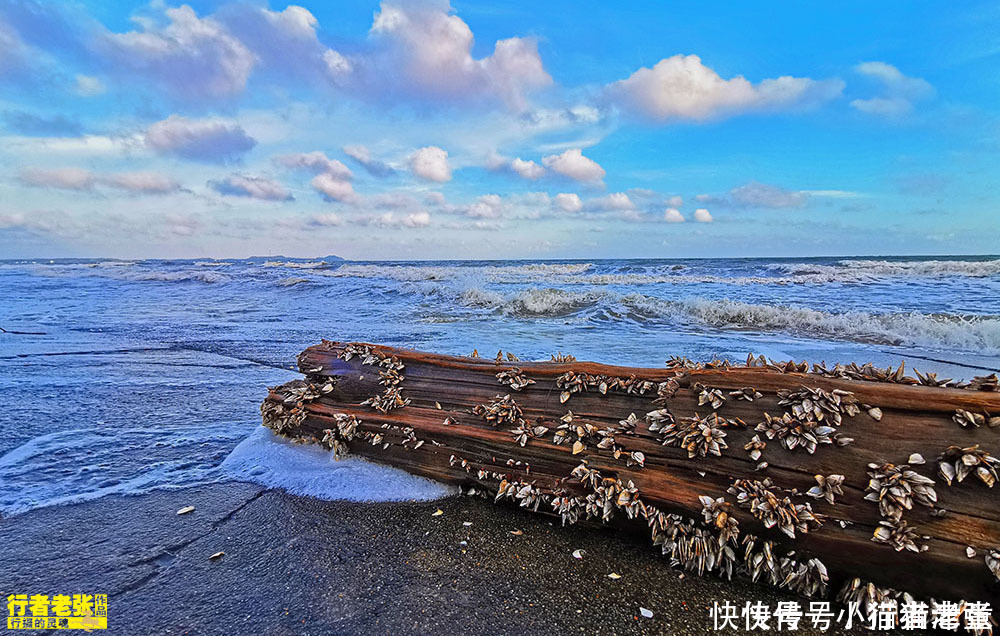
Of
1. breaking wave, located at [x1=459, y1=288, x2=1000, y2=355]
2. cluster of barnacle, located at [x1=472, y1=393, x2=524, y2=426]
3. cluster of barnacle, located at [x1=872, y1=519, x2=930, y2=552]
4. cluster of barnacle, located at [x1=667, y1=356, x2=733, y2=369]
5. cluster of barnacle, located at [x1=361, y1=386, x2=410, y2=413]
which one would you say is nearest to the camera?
cluster of barnacle, located at [x1=872, y1=519, x2=930, y2=552]

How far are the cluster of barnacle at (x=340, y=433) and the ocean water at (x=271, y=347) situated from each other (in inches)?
5.0

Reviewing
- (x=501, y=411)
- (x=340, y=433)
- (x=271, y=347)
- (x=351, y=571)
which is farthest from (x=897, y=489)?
(x=271, y=347)

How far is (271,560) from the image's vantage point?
2379mm

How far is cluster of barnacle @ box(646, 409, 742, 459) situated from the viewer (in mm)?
2307

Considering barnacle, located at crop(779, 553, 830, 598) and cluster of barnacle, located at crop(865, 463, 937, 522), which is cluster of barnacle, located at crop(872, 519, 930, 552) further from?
barnacle, located at crop(779, 553, 830, 598)

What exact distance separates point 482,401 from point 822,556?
1887 mm

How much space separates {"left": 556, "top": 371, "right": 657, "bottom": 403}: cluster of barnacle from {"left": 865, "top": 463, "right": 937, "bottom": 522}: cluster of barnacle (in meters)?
1.01

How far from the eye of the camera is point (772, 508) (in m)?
2.06

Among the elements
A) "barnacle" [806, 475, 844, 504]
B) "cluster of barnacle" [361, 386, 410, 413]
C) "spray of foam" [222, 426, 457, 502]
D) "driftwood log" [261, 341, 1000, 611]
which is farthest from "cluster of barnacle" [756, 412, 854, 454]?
"cluster of barnacle" [361, 386, 410, 413]

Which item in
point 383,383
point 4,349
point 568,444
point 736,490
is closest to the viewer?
point 736,490

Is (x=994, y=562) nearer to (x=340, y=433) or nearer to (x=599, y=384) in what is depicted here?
(x=599, y=384)

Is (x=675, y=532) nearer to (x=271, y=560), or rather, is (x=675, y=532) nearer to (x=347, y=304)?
(x=271, y=560)

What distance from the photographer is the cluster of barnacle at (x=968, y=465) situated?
1839mm

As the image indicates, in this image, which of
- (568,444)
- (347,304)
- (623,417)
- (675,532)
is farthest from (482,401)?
(347,304)
